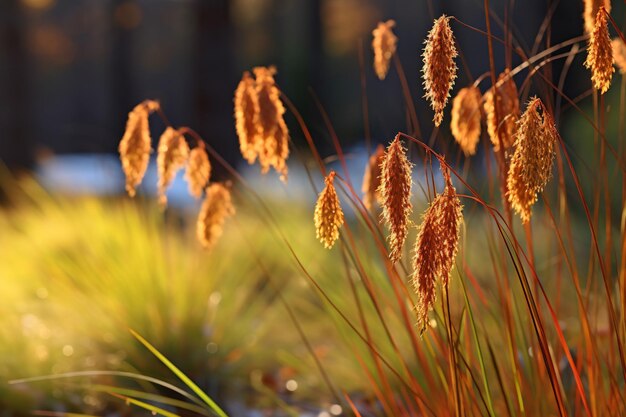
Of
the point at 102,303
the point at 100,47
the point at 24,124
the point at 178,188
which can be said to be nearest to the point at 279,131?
the point at 102,303

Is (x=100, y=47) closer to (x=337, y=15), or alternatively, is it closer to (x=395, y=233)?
(x=337, y=15)

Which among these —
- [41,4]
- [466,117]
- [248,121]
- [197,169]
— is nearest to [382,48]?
[466,117]

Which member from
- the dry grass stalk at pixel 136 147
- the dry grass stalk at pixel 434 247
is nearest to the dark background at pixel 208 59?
the dry grass stalk at pixel 136 147

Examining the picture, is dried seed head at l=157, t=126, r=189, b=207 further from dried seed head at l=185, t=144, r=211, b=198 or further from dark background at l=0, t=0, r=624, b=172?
dark background at l=0, t=0, r=624, b=172

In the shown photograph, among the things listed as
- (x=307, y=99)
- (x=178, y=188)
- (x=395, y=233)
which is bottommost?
(x=178, y=188)

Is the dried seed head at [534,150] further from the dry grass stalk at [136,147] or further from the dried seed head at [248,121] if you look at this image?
the dry grass stalk at [136,147]
